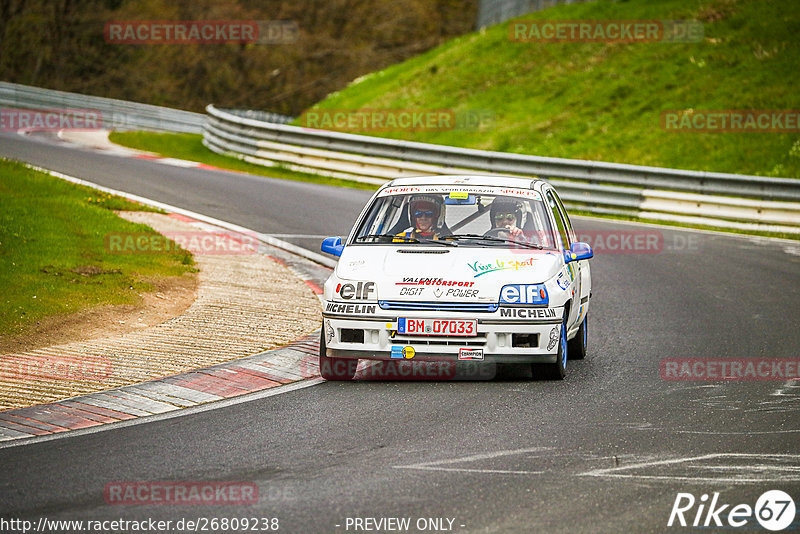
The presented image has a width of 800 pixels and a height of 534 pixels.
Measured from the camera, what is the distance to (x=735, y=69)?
27.5 meters

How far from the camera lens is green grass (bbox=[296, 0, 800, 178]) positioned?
24.6m

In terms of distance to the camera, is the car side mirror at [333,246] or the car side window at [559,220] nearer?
the car side mirror at [333,246]

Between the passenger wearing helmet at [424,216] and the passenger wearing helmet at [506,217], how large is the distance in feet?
1.55

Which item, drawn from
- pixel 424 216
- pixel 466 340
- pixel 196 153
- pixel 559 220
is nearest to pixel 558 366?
pixel 466 340

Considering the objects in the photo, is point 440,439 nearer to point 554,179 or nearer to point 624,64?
point 554,179

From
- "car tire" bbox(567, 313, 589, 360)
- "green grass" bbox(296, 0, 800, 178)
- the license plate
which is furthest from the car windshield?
"green grass" bbox(296, 0, 800, 178)

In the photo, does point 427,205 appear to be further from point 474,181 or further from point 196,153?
point 196,153

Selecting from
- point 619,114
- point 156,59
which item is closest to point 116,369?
point 619,114

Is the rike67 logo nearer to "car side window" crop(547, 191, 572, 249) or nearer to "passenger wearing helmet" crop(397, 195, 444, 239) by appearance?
"passenger wearing helmet" crop(397, 195, 444, 239)

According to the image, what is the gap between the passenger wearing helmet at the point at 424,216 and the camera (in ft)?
31.7

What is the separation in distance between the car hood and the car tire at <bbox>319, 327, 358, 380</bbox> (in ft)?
2.11

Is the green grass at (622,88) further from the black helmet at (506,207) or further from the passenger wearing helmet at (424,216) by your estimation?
the passenger wearing helmet at (424,216)

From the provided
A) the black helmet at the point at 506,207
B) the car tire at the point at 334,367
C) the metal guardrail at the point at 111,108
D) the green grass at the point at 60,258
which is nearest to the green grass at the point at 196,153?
the metal guardrail at the point at 111,108

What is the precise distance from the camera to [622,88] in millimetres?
28516
